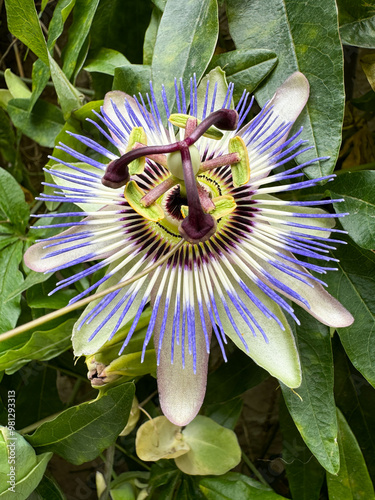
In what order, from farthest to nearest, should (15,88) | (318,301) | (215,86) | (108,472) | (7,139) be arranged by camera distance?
(7,139) < (15,88) < (108,472) < (215,86) < (318,301)

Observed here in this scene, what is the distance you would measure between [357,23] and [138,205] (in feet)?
1.78

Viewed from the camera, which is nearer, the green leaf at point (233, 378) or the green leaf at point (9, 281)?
the green leaf at point (9, 281)

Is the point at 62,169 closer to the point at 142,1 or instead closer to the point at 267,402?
the point at 142,1

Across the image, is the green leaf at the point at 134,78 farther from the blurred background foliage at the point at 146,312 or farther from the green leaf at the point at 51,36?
the green leaf at the point at 51,36

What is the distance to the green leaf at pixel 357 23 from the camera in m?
1.01

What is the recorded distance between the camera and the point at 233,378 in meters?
1.27

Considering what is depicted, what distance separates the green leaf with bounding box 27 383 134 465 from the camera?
0.98 meters

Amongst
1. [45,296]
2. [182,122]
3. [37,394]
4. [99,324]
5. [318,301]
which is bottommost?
[37,394]

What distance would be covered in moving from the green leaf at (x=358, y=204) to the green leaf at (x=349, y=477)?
382mm

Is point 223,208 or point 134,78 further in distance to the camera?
point 134,78

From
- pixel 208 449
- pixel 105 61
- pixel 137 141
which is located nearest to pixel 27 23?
pixel 105 61

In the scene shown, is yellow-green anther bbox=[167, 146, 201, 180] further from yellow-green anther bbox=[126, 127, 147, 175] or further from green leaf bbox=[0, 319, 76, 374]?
green leaf bbox=[0, 319, 76, 374]

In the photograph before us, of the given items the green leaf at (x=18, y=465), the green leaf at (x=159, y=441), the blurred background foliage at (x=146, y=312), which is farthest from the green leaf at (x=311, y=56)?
the green leaf at (x=18, y=465)

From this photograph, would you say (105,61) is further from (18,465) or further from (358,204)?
(18,465)
